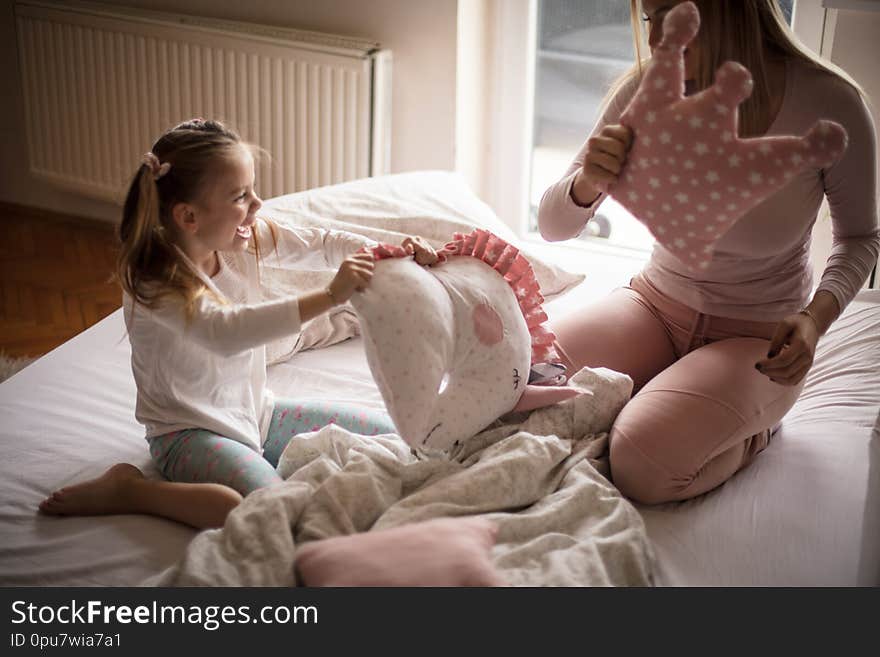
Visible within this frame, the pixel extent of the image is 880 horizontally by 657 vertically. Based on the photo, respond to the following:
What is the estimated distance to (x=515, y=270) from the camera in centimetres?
151

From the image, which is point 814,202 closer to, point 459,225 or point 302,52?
point 459,225

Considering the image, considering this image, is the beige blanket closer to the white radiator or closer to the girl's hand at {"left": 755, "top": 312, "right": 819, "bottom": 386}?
the girl's hand at {"left": 755, "top": 312, "right": 819, "bottom": 386}

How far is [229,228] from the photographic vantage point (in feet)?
4.86

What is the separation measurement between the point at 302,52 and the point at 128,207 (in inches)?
51.8

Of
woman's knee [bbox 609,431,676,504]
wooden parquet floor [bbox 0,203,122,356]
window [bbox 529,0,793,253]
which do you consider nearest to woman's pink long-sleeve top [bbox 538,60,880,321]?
woman's knee [bbox 609,431,676,504]

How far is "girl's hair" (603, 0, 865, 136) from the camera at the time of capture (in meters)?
1.40

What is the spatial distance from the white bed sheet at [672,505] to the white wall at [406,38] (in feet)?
3.11

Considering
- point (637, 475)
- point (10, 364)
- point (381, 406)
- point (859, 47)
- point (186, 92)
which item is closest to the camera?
point (637, 475)

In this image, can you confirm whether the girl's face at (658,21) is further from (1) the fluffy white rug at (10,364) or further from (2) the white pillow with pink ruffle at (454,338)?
(1) the fluffy white rug at (10,364)

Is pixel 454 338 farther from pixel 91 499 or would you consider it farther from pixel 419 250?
pixel 91 499

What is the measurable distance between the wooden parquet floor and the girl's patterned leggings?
1.08 meters

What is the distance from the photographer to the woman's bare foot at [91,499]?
1391 mm

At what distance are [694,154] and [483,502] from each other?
0.51 meters

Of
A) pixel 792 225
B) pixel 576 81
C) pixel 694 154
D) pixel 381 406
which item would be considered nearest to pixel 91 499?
pixel 381 406
